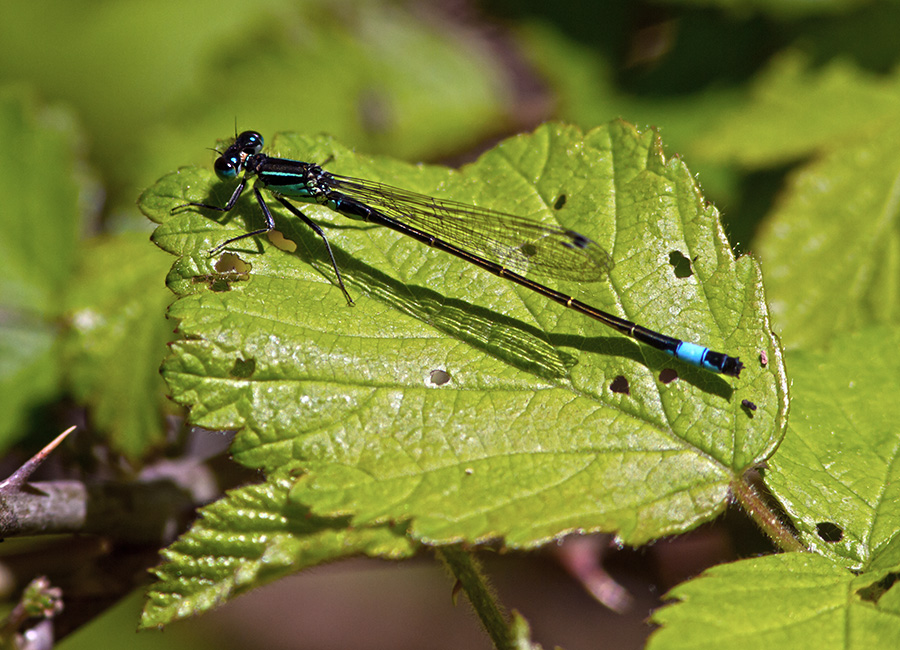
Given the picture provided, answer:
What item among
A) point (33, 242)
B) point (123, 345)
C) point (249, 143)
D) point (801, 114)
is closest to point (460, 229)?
point (249, 143)

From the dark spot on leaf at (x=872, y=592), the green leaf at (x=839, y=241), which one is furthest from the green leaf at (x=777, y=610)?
the green leaf at (x=839, y=241)

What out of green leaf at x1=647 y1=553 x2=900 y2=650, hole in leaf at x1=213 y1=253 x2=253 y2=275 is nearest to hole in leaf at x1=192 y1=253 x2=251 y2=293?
hole in leaf at x1=213 y1=253 x2=253 y2=275

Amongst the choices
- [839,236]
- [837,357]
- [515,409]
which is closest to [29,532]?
[515,409]

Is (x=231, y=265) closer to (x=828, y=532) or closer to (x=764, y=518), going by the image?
(x=764, y=518)

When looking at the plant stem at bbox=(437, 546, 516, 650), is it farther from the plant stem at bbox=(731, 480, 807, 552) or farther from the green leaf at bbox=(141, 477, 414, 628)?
the plant stem at bbox=(731, 480, 807, 552)

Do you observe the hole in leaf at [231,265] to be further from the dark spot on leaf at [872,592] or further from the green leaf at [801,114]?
the green leaf at [801,114]

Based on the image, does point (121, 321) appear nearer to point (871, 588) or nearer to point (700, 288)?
point (700, 288)
